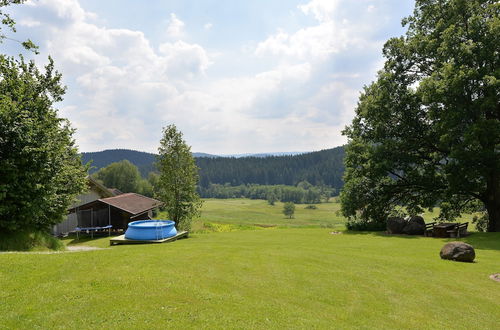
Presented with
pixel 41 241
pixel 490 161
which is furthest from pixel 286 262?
pixel 490 161

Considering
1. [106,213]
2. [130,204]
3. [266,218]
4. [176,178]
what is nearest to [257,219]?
[266,218]

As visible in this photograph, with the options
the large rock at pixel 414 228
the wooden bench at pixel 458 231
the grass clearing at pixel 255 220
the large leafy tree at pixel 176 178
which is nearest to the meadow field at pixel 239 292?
the wooden bench at pixel 458 231

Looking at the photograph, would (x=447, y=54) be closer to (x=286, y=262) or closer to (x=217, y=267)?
(x=286, y=262)

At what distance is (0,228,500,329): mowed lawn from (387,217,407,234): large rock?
13.8m

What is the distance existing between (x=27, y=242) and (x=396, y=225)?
29.8 metres

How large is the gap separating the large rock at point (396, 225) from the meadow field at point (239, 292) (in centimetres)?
1373

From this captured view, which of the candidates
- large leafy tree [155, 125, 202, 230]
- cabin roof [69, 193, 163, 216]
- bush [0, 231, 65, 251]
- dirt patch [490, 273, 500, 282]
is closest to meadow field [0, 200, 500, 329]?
dirt patch [490, 273, 500, 282]

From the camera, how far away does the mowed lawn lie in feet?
28.1

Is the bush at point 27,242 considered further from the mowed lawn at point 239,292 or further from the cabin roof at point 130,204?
the cabin roof at point 130,204

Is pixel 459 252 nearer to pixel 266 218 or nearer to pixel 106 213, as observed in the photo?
pixel 106 213

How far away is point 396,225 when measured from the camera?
30.7m

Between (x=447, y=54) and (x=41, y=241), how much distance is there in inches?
1356

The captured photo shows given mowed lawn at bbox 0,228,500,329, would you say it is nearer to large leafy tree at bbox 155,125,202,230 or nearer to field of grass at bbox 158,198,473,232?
large leafy tree at bbox 155,125,202,230

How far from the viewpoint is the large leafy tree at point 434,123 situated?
26.0 meters
